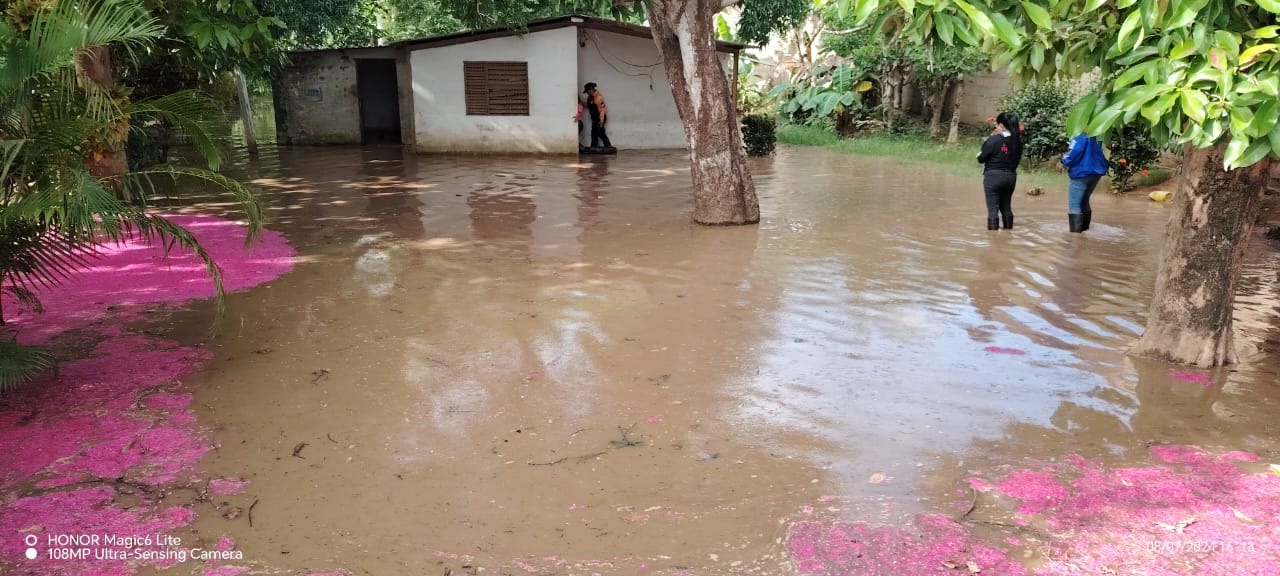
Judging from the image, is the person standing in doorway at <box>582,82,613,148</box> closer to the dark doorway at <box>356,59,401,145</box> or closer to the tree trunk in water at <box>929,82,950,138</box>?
the dark doorway at <box>356,59,401,145</box>

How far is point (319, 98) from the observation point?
19219mm

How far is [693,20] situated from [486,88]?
8.97 m

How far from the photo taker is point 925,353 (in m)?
5.54

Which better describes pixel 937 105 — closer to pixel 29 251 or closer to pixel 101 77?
pixel 101 77

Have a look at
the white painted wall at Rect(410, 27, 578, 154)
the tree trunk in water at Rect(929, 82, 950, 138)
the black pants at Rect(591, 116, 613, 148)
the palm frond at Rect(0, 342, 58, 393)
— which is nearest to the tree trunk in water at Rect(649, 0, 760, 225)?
the palm frond at Rect(0, 342, 58, 393)

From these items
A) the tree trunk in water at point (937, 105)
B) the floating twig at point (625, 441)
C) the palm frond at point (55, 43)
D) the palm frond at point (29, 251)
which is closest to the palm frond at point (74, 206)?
the palm frond at point (29, 251)

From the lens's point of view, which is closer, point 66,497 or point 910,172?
point 66,497

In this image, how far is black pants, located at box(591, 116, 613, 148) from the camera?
17.6m

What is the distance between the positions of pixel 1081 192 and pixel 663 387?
19.7ft

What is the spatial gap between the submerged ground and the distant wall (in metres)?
11.9

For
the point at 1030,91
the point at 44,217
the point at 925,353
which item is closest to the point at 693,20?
the point at 925,353

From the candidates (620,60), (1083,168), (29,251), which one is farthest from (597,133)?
(29,251)

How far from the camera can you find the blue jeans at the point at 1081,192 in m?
8.65

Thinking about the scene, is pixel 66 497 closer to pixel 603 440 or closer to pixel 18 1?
pixel 603 440
